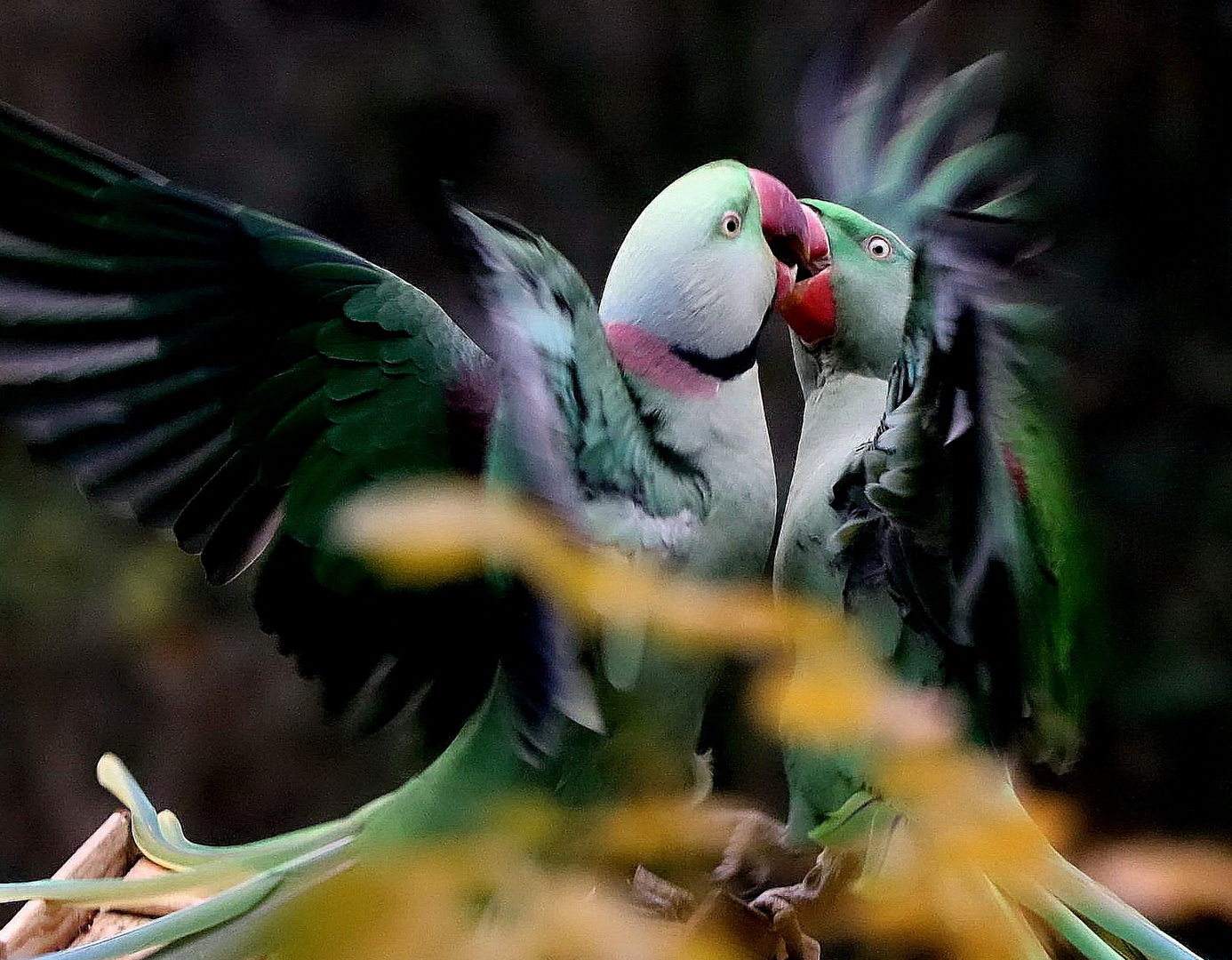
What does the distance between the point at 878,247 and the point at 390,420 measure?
10.9 inches

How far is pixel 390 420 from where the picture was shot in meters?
0.60

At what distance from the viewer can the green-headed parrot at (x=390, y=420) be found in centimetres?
56

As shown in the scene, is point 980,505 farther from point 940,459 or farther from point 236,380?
point 236,380

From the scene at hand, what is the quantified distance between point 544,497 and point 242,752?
3.88 ft

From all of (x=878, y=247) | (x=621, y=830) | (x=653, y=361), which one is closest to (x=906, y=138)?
(x=878, y=247)

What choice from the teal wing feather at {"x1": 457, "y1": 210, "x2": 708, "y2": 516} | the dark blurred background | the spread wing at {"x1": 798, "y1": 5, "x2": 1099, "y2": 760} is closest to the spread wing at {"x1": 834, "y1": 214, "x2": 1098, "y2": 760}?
the spread wing at {"x1": 798, "y1": 5, "x2": 1099, "y2": 760}

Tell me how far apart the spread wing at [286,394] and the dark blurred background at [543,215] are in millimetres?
451

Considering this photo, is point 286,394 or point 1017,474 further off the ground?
point 286,394

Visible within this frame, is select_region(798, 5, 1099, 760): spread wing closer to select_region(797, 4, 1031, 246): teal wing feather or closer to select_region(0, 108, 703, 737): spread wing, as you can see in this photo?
select_region(797, 4, 1031, 246): teal wing feather

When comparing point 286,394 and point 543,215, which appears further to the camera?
point 543,215

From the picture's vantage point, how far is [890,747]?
1.43ft

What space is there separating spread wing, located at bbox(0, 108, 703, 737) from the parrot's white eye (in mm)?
178

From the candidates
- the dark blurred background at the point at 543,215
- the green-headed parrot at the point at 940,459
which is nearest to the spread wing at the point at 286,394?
the green-headed parrot at the point at 940,459

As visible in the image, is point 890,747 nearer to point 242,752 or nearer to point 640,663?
point 640,663
